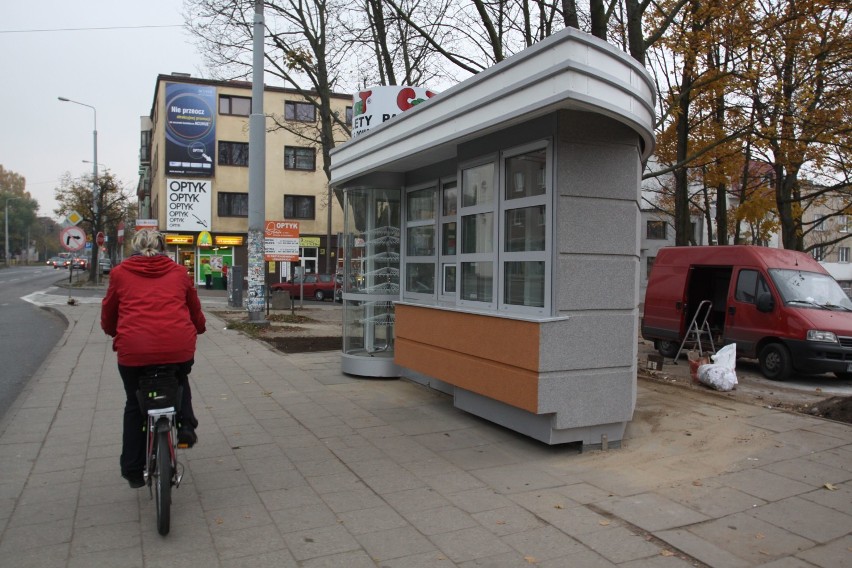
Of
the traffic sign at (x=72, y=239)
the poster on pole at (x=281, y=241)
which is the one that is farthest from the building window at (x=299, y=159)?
the poster on pole at (x=281, y=241)

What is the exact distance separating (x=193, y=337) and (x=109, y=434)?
266 cm

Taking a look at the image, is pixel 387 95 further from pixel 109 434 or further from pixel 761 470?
pixel 761 470

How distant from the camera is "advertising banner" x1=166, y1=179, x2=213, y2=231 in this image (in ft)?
135

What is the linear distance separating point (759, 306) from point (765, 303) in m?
0.11

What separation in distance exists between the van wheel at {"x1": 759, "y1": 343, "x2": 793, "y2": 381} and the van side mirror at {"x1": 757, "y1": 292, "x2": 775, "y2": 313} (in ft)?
1.98

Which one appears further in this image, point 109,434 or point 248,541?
point 109,434

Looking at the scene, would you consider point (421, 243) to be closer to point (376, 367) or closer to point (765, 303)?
point (376, 367)

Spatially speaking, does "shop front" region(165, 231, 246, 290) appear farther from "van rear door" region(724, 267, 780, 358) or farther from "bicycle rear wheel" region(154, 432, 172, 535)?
"bicycle rear wheel" region(154, 432, 172, 535)

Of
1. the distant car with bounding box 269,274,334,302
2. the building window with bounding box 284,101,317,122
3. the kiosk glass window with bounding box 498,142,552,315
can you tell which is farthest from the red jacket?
the building window with bounding box 284,101,317,122

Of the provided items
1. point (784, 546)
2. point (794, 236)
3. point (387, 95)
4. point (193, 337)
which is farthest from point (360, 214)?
point (794, 236)

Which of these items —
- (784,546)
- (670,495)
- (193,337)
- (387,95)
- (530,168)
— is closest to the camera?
(784,546)

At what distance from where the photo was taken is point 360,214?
935 cm

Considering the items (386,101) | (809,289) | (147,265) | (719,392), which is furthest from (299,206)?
(147,265)

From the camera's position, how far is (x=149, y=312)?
405 centimetres
